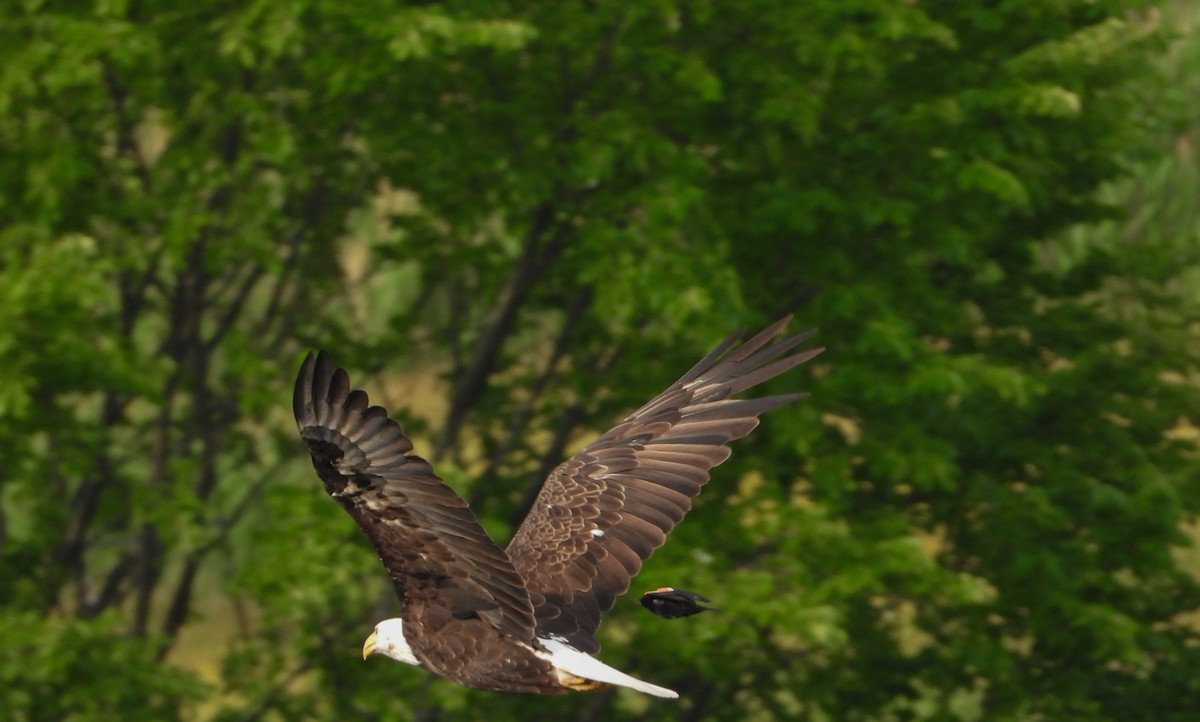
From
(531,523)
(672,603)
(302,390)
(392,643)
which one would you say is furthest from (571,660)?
(302,390)

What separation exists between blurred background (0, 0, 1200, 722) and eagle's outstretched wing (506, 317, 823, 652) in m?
3.85

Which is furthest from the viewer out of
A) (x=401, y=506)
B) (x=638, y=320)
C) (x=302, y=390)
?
(x=638, y=320)

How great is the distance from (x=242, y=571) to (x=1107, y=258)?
6.87 m

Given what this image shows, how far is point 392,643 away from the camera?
7559mm

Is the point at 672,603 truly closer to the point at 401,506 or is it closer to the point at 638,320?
the point at 401,506

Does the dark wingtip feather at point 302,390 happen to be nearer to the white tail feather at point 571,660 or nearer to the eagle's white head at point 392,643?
the eagle's white head at point 392,643

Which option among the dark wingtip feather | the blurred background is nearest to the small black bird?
the dark wingtip feather

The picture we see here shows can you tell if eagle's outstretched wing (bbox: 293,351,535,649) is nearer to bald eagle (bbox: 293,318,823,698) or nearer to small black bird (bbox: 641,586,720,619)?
bald eagle (bbox: 293,318,823,698)

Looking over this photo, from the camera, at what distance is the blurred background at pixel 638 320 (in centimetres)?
1276

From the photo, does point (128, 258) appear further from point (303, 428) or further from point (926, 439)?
point (303, 428)

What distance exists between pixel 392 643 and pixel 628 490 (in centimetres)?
127

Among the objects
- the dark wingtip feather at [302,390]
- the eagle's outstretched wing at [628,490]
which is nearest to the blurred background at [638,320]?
the eagle's outstretched wing at [628,490]

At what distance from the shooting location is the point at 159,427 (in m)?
14.7

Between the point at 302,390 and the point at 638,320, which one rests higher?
the point at 302,390
